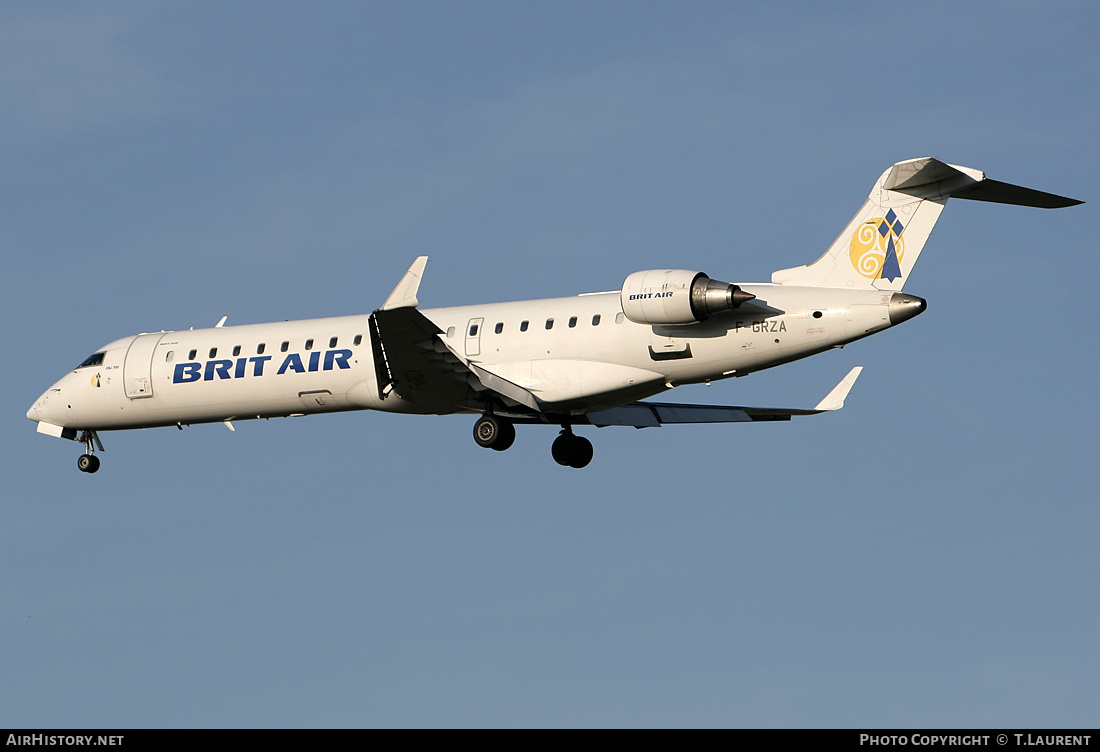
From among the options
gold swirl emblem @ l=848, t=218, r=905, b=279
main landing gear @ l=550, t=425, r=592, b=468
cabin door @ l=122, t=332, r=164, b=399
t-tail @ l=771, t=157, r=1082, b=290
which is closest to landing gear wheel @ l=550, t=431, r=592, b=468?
main landing gear @ l=550, t=425, r=592, b=468

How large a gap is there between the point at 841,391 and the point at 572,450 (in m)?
5.72

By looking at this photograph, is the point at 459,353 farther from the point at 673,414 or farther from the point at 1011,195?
the point at 1011,195

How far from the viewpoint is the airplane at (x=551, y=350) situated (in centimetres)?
2597

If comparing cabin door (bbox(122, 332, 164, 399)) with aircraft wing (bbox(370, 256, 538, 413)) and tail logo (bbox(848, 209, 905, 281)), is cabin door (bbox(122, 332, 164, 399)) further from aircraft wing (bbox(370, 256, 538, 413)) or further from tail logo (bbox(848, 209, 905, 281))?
tail logo (bbox(848, 209, 905, 281))

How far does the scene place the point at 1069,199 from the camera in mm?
24141

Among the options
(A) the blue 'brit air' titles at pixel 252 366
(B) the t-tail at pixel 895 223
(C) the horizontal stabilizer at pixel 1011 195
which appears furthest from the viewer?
(A) the blue 'brit air' titles at pixel 252 366

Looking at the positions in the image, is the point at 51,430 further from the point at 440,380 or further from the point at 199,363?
the point at 440,380

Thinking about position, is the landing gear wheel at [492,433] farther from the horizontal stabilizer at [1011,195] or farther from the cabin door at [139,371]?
the horizontal stabilizer at [1011,195]

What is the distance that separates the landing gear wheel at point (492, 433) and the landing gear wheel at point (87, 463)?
9.57 meters

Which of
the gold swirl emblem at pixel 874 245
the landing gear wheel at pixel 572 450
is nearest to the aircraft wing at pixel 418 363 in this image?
the landing gear wheel at pixel 572 450

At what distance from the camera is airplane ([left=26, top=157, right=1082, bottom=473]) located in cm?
2597

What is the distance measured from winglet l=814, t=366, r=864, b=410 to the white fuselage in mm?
3733

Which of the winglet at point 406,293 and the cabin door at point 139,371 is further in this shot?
the cabin door at point 139,371
